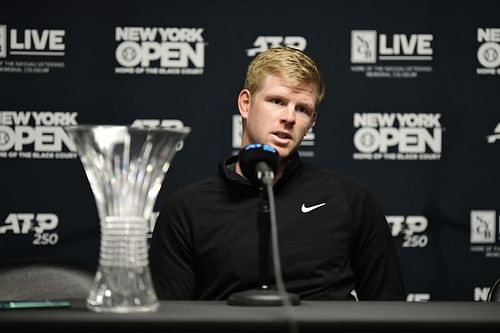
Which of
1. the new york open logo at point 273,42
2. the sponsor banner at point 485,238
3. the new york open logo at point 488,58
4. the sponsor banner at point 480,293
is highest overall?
the new york open logo at point 273,42

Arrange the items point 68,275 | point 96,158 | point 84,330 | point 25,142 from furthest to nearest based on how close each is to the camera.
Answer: point 25,142, point 68,275, point 96,158, point 84,330

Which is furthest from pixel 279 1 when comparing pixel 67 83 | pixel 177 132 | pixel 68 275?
pixel 177 132

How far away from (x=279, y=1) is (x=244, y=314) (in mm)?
2195

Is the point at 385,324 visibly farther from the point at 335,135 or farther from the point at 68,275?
the point at 335,135

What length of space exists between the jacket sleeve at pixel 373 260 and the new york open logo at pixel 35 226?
4.59 feet

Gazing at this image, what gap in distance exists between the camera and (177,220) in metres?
2.06

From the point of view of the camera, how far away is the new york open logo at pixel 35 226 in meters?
2.99

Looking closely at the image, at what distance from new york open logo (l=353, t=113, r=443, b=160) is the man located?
0.94 metres

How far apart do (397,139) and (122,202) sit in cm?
206

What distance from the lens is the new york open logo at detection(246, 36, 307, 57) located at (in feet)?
10.0

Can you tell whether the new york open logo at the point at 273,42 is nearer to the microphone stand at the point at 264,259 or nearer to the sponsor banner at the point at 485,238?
the sponsor banner at the point at 485,238

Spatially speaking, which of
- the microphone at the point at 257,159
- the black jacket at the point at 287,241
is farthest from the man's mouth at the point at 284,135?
the microphone at the point at 257,159

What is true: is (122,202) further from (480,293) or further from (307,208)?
(480,293)

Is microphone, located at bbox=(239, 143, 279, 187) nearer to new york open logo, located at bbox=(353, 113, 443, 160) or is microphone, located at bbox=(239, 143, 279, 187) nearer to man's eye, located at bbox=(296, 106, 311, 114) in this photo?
man's eye, located at bbox=(296, 106, 311, 114)
